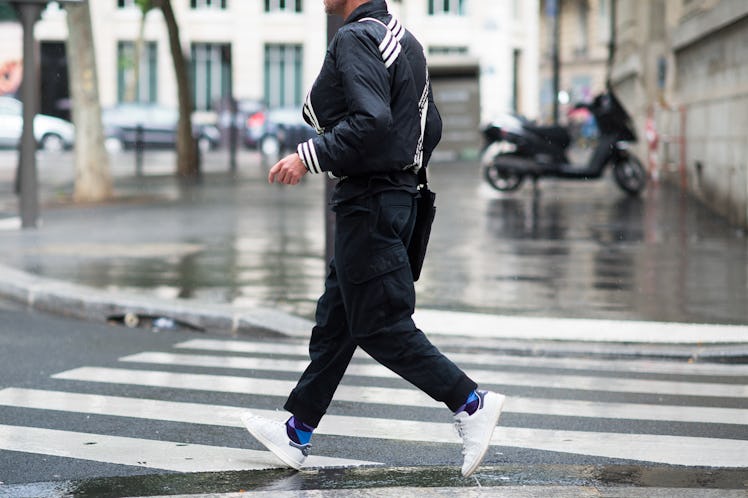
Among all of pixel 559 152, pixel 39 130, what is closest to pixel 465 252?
pixel 559 152

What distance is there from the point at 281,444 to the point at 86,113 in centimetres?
1544

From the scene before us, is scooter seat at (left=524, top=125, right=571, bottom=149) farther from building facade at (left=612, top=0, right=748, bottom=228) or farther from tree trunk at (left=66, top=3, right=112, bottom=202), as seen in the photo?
tree trunk at (left=66, top=3, right=112, bottom=202)

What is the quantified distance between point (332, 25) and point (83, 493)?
17.3ft

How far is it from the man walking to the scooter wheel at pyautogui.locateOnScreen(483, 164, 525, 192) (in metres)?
18.3

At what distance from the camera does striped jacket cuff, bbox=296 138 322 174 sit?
15.4 ft

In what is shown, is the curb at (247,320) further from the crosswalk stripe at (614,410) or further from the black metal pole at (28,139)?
the black metal pole at (28,139)

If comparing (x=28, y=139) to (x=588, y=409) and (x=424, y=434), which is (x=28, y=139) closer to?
(x=588, y=409)

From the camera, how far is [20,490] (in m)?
4.92

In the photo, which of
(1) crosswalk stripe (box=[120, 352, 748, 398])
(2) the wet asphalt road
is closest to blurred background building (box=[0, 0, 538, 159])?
(2) the wet asphalt road

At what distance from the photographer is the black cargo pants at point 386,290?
4.78 m

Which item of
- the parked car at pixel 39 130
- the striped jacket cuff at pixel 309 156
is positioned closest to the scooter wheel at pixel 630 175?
the striped jacket cuff at pixel 309 156

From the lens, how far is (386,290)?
15.7 feet

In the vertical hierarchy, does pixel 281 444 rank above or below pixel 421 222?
below

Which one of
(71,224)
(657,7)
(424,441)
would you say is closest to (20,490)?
(424,441)
